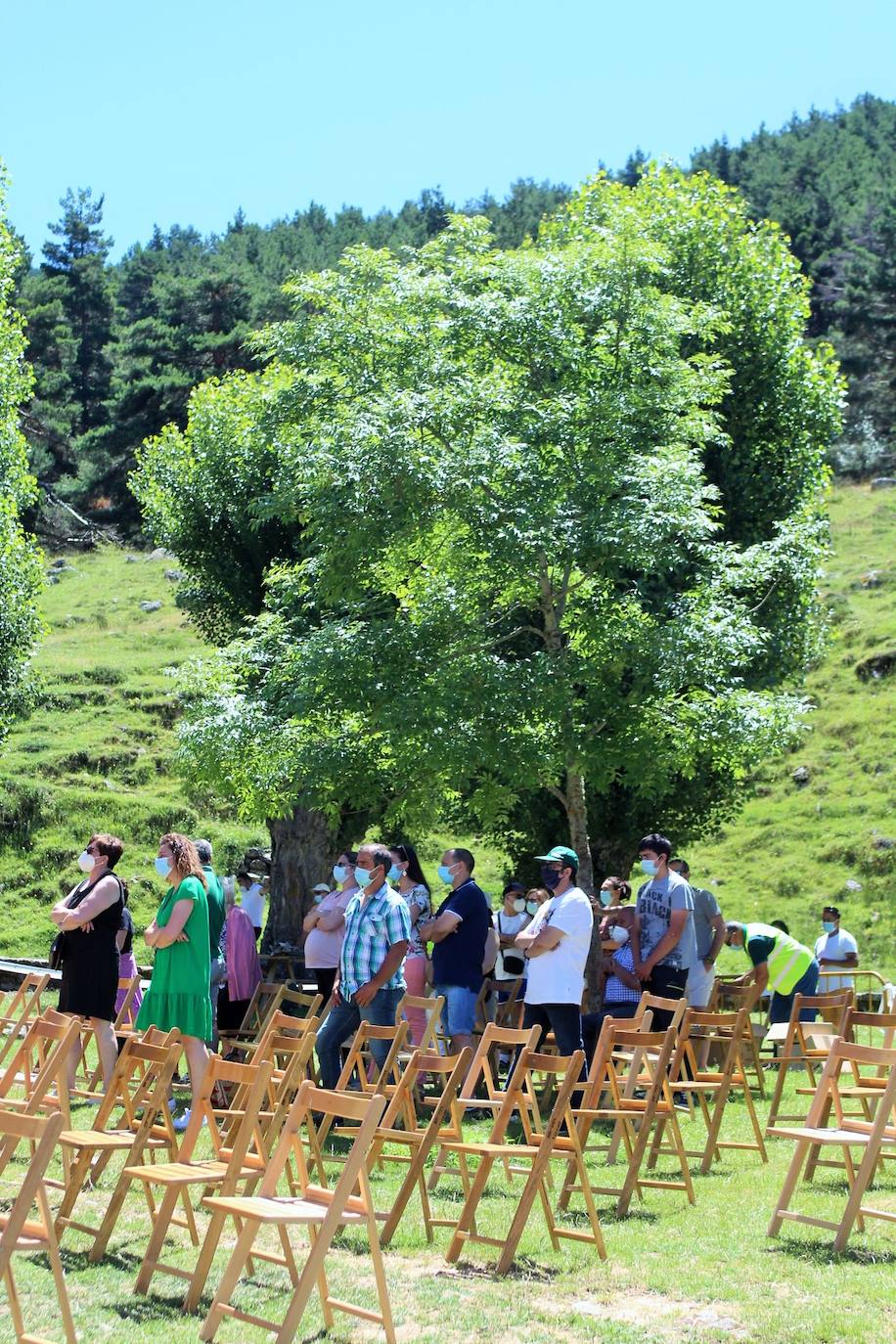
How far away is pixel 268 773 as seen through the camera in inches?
623

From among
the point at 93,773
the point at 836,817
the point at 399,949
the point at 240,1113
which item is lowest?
the point at 93,773

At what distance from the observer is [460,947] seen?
10594mm

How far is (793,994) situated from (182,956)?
672 cm

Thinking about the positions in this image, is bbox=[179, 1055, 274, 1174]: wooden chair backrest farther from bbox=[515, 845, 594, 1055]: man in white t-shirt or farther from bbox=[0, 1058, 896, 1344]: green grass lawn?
bbox=[515, 845, 594, 1055]: man in white t-shirt

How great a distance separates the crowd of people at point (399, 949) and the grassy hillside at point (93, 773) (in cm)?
935

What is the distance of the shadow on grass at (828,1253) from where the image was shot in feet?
22.1

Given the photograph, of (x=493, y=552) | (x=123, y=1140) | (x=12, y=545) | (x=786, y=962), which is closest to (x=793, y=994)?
(x=786, y=962)

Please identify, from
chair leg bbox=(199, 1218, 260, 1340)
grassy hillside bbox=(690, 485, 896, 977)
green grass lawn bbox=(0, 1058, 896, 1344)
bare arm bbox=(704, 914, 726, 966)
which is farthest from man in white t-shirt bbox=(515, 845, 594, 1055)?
grassy hillside bbox=(690, 485, 896, 977)

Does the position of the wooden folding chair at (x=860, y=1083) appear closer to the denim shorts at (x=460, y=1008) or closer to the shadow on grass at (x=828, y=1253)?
the shadow on grass at (x=828, y=1253)

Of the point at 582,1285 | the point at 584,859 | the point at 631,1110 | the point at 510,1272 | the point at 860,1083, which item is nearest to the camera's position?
the point at 582,1285

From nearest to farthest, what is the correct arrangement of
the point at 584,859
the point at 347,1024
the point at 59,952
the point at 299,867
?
the point at 59,952, the point at 347,1024, the point at 584,859, the point at 299,867

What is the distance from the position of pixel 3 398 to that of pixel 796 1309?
16.4 m

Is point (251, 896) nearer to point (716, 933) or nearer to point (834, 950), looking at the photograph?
point (716, 933)

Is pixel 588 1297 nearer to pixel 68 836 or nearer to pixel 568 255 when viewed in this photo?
pixel 568 255
